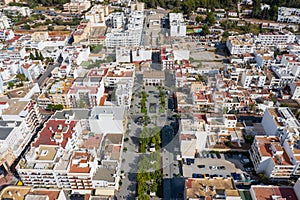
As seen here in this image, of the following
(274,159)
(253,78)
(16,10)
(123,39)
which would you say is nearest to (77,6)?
(16,10)

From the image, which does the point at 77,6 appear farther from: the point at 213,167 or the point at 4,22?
the point at 213,167

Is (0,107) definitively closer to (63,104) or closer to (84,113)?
(63,104)

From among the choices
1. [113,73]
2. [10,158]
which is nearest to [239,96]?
[113,73]

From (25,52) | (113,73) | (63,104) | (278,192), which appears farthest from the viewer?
(25,52)

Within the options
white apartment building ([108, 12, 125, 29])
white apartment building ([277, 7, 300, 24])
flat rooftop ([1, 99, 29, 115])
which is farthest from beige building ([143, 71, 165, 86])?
white apartment building ([277, 7, 300, 24])

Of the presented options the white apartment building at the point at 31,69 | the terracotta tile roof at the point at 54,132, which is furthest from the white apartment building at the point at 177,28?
the terracotta tile roof at the point at 54,132

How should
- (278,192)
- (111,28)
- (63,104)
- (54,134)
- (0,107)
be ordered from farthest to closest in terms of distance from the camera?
(111,28), (63,104), (0,107), (54,134), (278,192)

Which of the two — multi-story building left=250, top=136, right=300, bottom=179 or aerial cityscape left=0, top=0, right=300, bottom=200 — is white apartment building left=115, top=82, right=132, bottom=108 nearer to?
aerial cityscape left=0, top=0, right=300, bottom=200
